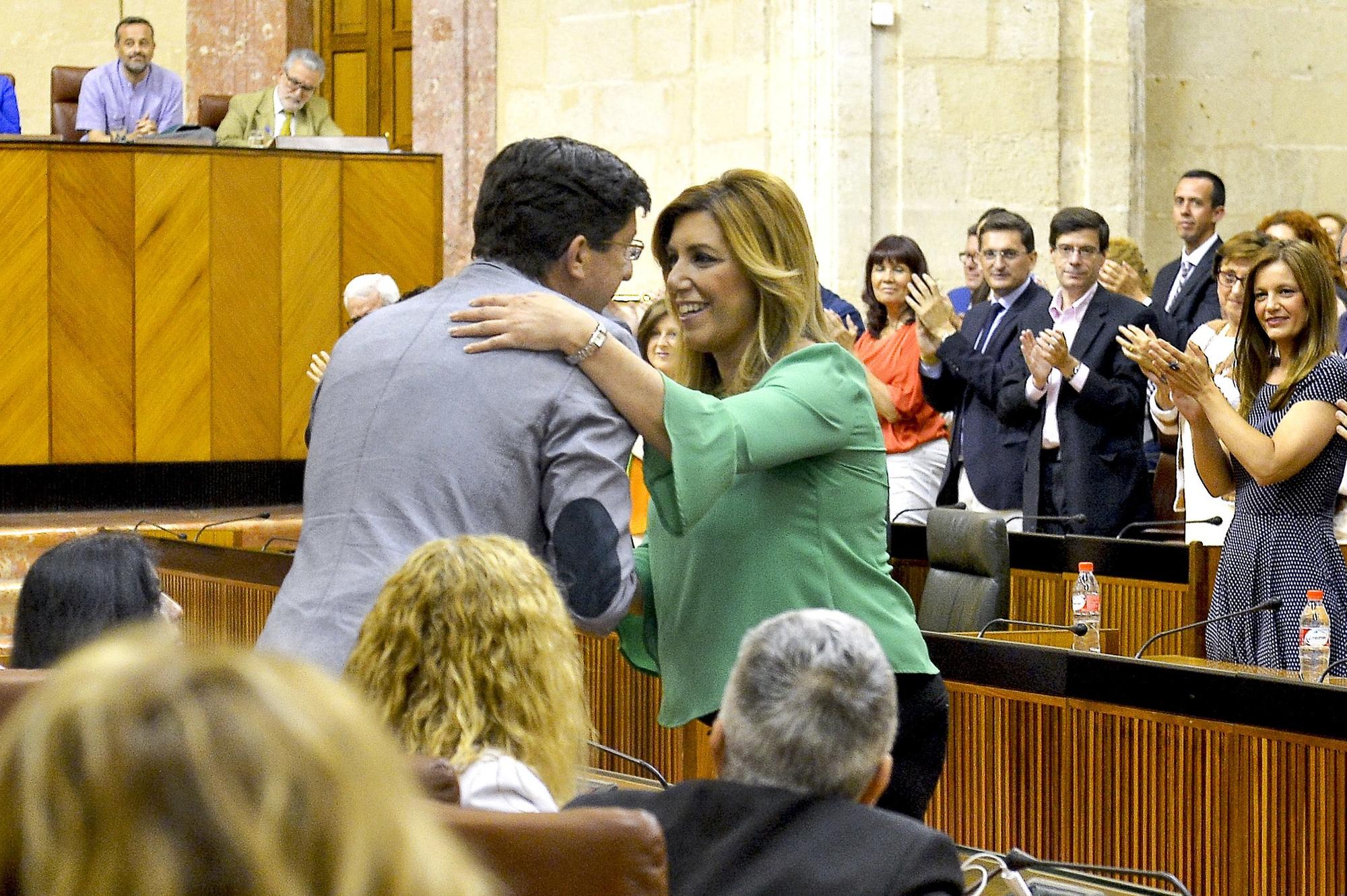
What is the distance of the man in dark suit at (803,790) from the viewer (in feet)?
5.38

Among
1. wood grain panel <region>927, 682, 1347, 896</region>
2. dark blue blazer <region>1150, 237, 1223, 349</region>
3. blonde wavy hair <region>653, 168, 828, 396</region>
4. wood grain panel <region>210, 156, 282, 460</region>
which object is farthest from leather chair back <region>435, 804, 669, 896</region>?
wood grain panel <region>210, 156, 282, 460</region>

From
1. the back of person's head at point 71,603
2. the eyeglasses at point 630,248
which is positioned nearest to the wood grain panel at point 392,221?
the back of person's head at point 71,603

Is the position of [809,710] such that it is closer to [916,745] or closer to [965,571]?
[916,745]

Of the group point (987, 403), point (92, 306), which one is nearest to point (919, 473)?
point (987, 403)

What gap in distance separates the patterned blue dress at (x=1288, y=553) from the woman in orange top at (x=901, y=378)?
89.4 inches

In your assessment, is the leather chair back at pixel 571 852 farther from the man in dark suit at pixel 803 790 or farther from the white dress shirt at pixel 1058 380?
the white dress shirt at pixel 1058 380

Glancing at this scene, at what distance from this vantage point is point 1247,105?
9758mm

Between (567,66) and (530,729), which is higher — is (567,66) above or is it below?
above

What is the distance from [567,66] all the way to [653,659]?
826 cm

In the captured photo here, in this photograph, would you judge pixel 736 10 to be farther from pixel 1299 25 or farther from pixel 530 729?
pixel 530 729

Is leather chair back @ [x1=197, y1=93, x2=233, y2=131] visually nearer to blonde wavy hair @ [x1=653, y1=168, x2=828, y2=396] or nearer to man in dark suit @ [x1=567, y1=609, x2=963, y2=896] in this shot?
blonde wavy hair @ [x1=653, y1=168, x2=828, y2=396]

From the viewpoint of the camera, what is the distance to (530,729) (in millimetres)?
1922

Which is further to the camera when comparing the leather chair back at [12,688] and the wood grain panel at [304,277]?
the wood grain panel at [304,277]

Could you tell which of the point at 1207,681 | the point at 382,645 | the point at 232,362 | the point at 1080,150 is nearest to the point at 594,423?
the point at 382,645
